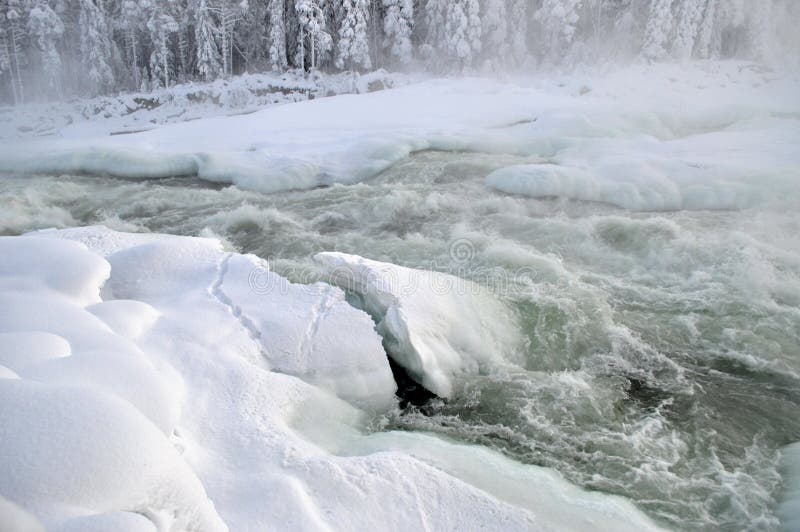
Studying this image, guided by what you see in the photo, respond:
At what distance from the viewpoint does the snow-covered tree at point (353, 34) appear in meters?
28.0

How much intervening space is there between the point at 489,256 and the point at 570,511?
4.25 m

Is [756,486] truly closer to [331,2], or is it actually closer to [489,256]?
[489,256]

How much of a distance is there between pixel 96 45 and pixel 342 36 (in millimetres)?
14761

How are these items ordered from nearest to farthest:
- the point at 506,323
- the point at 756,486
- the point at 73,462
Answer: the point at 73,462 → the point at 756,486 → the point at 506,323

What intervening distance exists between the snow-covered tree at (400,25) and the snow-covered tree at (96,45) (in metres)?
16.5

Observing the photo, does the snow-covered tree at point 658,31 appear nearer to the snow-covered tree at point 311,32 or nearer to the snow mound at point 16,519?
the snow-covered tree at point 311,32

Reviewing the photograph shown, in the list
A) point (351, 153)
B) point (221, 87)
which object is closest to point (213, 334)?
point (351, 153)

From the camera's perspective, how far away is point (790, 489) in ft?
11.8

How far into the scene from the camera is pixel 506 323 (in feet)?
17.8

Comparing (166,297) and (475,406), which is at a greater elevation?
(166,297)

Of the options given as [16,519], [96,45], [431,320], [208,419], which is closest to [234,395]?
[208,419]

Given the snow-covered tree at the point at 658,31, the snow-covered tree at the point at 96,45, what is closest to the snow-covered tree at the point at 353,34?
the snow-covered tree at the point at 658,31

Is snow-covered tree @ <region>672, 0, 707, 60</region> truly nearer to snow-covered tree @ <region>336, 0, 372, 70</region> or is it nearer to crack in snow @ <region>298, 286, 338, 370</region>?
snow-covered tree @ <region>336, 0, 372, 70</region>

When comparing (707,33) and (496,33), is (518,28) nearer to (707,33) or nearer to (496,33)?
(496,33)
